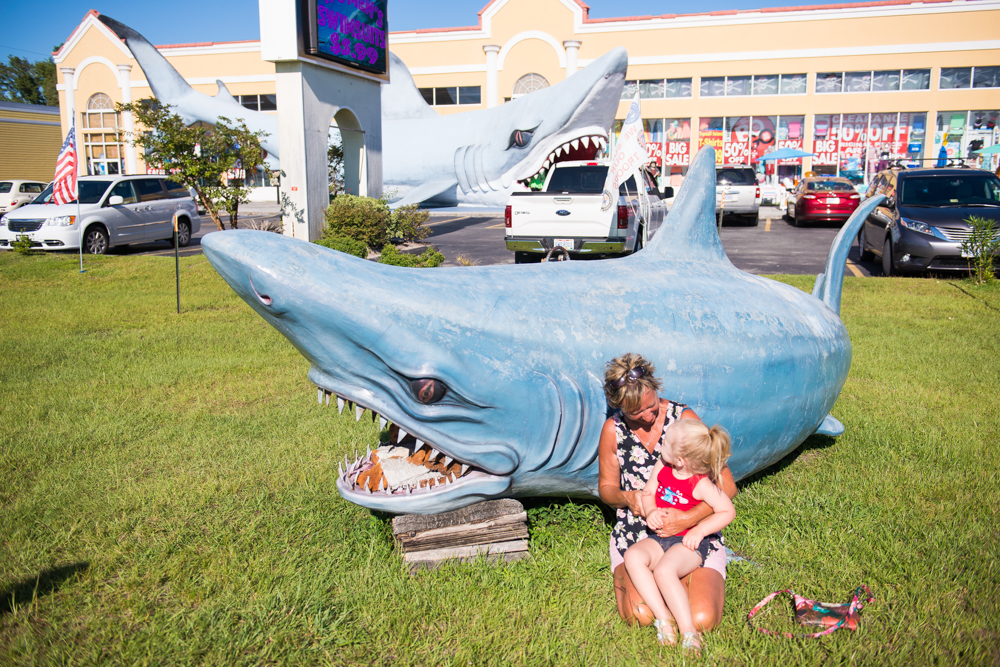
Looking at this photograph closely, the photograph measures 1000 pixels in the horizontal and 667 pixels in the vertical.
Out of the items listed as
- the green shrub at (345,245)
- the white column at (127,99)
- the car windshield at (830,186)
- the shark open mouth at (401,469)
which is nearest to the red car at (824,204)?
the car windshield at (830,186)

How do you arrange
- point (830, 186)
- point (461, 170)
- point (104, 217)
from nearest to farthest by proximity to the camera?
point (104, 217) < point (830, 186) < point (461, 170)

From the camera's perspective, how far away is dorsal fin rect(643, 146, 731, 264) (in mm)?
4039

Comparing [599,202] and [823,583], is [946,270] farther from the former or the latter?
[823,583]

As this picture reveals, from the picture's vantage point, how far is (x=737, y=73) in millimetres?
34781

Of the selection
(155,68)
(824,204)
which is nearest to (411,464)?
(824,204)

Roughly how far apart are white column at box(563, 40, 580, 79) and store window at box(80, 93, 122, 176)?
2376cm

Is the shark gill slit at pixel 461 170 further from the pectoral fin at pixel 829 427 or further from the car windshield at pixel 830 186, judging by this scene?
the pectoral fin at pixel 829 427

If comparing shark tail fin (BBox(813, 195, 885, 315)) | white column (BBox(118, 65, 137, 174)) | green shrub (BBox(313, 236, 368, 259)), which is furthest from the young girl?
white column (BBox(118, 65, 137, 174))

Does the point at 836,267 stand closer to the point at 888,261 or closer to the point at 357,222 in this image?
the point at 888,261

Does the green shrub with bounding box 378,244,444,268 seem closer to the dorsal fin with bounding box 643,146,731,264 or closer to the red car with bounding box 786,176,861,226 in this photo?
the dorsal fin with bounding box 643,146,731,264

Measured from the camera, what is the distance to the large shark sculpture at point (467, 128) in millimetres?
21719

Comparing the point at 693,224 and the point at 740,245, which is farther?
the point at 740,245

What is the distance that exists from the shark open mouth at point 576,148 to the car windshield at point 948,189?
1119cm

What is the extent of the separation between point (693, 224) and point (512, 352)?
1632mm
